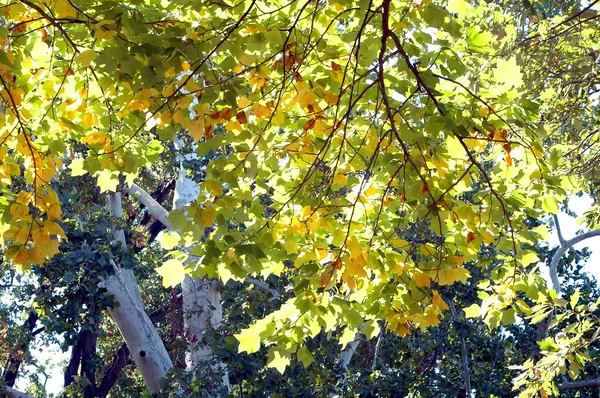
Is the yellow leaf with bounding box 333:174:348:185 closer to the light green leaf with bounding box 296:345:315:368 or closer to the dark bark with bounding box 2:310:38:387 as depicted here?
the light green leaf with bounding box 296:345:315:368

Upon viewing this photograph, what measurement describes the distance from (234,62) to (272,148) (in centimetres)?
54

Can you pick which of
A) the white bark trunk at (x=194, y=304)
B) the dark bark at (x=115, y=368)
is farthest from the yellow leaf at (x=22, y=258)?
the dark bark at (x=115, y=368)

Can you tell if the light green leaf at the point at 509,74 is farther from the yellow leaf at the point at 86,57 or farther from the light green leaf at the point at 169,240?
the yellow leaf at the point at 86,57

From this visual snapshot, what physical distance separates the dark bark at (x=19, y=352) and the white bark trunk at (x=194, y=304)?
2470 millimetres

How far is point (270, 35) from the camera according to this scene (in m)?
2.60

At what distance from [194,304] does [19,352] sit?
352cm

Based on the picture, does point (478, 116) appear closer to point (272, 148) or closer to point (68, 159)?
point (272, 148)

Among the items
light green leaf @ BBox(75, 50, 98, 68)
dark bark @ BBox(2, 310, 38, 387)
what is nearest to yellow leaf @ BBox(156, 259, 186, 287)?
light green leaf @ BBox(75, 50, 98, 68)

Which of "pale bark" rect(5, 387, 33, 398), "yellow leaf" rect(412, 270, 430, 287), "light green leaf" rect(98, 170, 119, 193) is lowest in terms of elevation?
"yellow leaf" rect(412, 270, 430, 287)

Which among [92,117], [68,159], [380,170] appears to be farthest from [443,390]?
[92,117]

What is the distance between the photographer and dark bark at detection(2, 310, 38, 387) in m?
10.2

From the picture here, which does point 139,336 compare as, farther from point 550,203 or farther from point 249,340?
point 550,203

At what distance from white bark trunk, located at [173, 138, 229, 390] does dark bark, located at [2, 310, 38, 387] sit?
2470mm

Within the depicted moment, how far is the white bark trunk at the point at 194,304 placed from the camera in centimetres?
836
